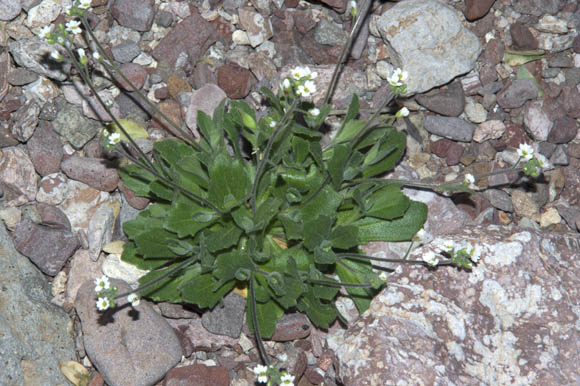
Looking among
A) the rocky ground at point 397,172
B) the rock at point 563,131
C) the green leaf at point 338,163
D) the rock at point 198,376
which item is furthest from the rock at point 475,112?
the rock at point 198,376

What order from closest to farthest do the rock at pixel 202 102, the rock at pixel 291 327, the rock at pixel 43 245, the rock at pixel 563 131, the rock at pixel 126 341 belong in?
1. the rock at pixel 126 341
2. the rock at pixel 43 245
3. the rock at pixel 291 327
4. the rock at pixel 202 102
5. the rock at pixel 563 131

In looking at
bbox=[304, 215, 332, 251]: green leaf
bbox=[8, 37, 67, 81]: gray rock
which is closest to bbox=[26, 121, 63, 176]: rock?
bbox=[8, 37, 67, 81]: gray rock

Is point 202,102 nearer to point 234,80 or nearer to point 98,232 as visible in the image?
point 234,80

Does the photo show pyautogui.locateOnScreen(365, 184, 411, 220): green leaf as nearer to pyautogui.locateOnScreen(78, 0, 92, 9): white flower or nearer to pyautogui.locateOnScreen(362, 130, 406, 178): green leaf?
pyautogui.locateOnScreen(362, 130, 406, 178): green leaf

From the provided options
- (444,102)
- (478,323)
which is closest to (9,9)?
(444,102)

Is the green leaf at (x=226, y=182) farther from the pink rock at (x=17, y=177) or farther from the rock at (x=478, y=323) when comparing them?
the pink rock at (x=17, y=177)

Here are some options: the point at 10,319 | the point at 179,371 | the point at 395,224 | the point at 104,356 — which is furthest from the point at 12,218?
the point at 395,224
